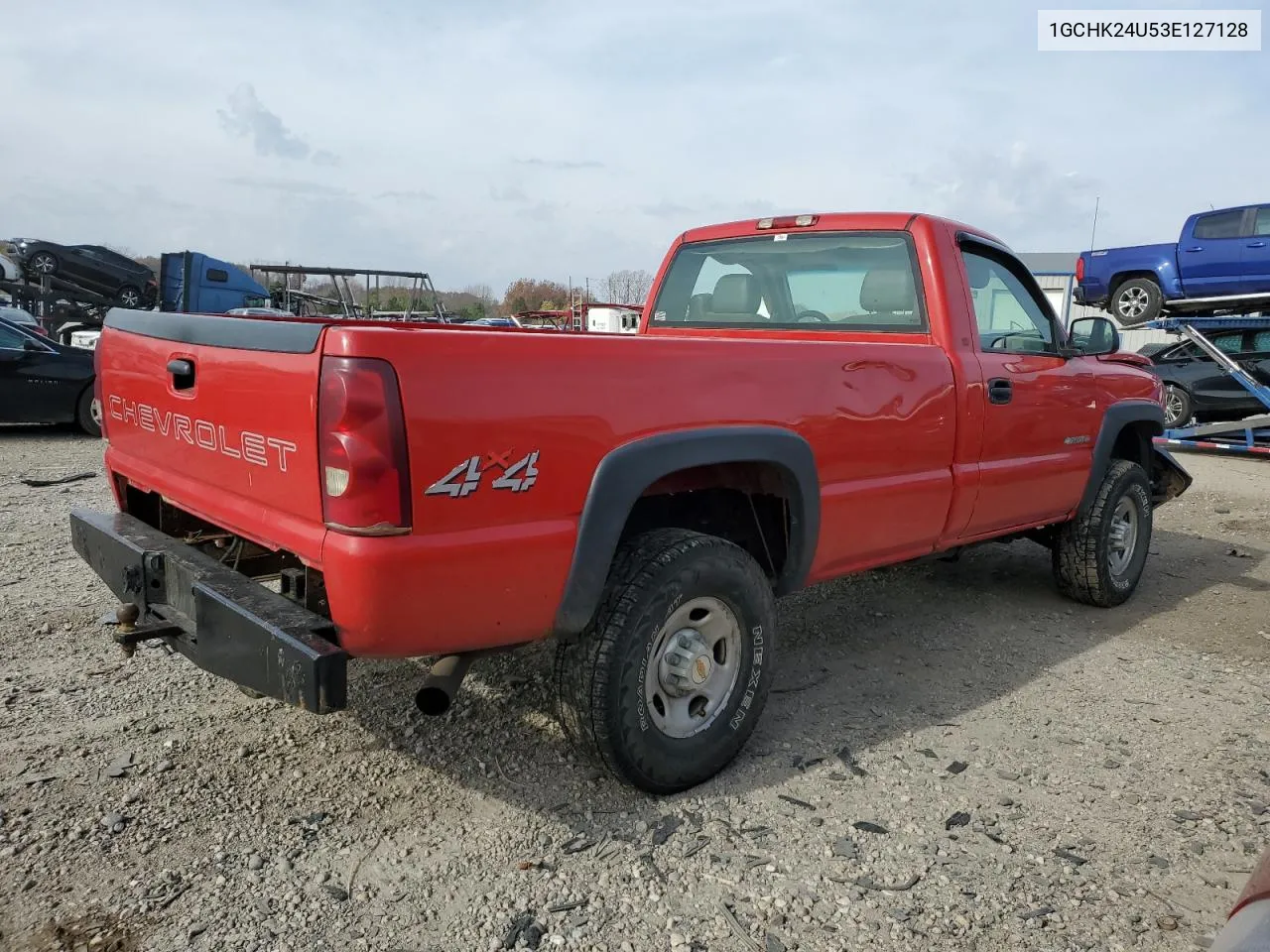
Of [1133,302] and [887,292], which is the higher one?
[1133,302]

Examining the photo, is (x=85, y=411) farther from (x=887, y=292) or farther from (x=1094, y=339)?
(x=1094, y=339)

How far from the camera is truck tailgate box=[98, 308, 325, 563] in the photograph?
227 cm

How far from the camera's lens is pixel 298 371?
2.25 metres

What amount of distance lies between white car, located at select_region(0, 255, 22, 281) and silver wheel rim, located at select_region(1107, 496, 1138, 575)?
76.0 feet

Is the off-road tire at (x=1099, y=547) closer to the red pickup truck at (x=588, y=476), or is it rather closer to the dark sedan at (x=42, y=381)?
the red pickup truck at (x=588, y=476)

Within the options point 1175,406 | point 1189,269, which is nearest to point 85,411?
point 1175,406

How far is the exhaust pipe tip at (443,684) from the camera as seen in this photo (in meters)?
2.64

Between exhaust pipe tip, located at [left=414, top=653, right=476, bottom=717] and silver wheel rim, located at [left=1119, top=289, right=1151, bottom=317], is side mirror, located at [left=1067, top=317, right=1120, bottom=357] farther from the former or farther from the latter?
silver wheel rim, located at [left=1119, top=289, right=1151, bottom=317]

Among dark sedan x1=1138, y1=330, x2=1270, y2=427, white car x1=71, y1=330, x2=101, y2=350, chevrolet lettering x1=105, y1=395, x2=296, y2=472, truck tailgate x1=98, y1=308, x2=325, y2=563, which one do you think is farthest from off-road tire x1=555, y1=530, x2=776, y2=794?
white car x1=71, y1=330, x2=101, y2=350

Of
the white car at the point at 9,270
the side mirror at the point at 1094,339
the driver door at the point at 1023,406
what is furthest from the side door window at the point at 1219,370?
the white car at the point at 9,270

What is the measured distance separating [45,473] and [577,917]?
760cm

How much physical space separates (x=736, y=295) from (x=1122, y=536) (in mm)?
2687

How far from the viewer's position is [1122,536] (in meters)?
5.21

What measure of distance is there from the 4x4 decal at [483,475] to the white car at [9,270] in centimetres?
2325
